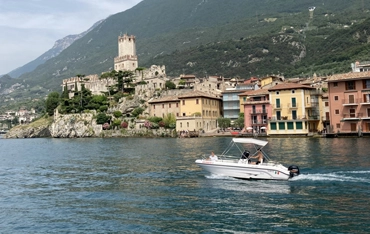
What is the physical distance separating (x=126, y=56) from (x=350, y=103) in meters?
96.7

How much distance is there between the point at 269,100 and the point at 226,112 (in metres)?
20.1

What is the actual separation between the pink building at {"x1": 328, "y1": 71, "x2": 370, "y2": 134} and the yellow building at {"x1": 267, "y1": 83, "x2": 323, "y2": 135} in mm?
6806

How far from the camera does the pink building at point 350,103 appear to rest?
225ft

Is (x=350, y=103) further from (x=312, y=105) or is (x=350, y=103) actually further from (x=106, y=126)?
(x=106, y=126)

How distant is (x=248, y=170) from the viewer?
3008 cm

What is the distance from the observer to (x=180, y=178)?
103ft

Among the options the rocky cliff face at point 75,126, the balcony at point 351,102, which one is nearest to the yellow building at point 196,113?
the rocky cliff face at point 75,126

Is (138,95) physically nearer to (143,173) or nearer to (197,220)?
(143,173)

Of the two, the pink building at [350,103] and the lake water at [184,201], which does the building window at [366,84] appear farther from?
the lake water at [184,201]

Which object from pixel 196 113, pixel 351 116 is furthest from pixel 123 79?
pixel 351 116

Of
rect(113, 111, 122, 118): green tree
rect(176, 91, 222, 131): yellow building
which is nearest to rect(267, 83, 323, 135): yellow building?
rect(176, 91, 222, 131): yellow building

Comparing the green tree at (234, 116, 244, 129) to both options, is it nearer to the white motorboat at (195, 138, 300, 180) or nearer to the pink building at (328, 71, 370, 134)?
the pink building at (328, 71, 370, 134)

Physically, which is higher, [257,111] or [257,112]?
[257,111]

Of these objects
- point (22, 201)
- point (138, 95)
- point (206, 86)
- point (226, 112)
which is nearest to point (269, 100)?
point (226, 112)
